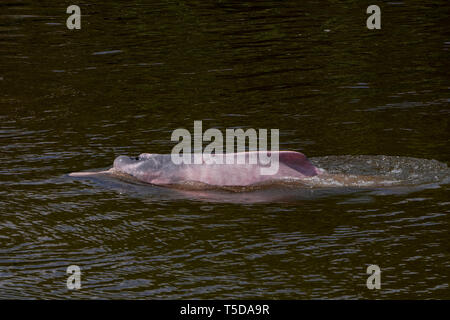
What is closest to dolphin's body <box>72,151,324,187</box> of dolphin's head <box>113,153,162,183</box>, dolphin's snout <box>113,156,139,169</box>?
dolphin's head <box>113,153,162,183</box>

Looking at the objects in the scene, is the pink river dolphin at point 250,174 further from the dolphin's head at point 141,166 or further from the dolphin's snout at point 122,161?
the dolphin's snout at point 122,161

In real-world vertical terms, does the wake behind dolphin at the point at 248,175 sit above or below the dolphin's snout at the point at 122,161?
below

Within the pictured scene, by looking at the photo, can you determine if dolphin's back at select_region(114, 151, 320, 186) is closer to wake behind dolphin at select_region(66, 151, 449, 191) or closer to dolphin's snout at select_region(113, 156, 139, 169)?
wake behind dolphin at select_region(66, 151, 449, 191)

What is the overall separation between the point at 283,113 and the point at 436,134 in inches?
68.5

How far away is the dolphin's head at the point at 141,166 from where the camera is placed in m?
8.12

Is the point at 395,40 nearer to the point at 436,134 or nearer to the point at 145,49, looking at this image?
the point at 145,49

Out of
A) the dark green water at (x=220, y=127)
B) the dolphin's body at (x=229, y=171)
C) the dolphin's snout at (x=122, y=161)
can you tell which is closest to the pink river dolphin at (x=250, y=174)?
the dolphin's body at (x=229, y=171)

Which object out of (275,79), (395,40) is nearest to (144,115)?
(275,79)

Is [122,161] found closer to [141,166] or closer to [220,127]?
[141,166]

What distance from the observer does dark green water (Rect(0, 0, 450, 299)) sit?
6348mm

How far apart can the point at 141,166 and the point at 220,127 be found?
1843 mm

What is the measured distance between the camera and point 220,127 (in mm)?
9852

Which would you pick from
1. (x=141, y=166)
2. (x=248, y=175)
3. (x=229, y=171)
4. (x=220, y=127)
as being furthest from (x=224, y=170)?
(x=220, y=127)

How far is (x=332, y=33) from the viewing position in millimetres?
14727
